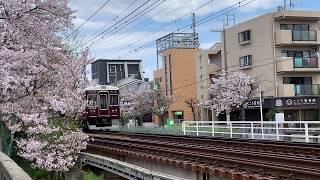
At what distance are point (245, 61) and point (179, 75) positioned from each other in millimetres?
19433

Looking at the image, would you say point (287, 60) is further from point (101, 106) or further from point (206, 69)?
point (101, 106)

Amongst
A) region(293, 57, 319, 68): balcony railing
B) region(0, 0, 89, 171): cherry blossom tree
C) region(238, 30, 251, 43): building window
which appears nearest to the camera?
region(0, 0, 89, 171): cherry blossom tree

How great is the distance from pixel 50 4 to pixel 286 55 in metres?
30.3

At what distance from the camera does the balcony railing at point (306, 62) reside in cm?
4170

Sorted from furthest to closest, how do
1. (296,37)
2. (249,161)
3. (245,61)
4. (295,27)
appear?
(245,61)
(295,27)
(296,37)
(249,161)

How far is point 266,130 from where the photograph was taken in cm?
2306

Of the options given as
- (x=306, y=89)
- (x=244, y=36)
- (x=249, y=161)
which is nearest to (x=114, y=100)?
(x=244, y=36)

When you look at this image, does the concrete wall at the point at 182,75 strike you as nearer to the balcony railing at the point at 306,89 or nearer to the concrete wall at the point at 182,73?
the concrete wall at the point at 182,73

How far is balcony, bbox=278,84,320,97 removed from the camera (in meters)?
41.0

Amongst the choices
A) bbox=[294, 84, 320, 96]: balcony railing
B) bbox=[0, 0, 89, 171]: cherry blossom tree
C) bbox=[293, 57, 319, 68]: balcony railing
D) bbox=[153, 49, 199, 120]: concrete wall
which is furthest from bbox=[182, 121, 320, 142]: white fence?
bbox=[153, 49, 199, 120]: concrete wall

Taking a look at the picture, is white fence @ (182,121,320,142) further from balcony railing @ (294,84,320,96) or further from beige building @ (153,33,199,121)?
beige building @ (153,33,199,121)

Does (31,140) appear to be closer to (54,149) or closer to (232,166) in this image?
(54,149)

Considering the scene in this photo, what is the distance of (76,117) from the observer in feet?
60.5

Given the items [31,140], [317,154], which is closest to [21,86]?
[31,140]
